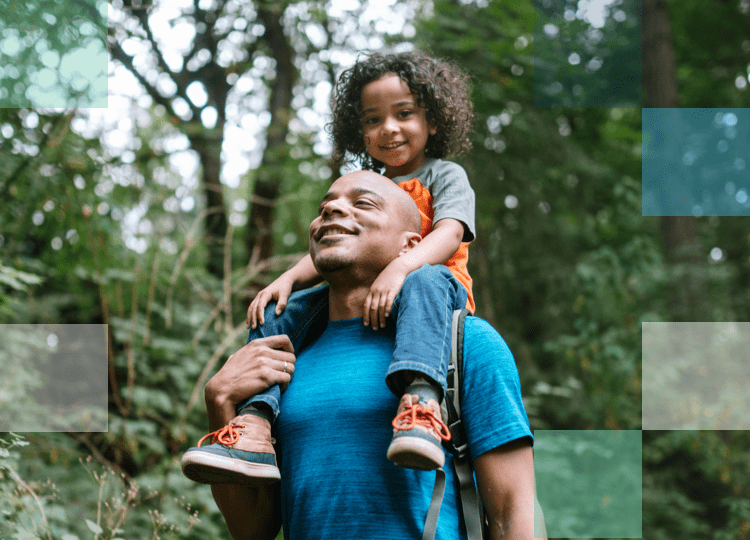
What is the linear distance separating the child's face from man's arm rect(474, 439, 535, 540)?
1171 millimetres

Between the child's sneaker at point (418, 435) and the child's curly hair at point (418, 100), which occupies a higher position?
the child's curly hair at point (418, 100)

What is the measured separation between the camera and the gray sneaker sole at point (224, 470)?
1.48 m

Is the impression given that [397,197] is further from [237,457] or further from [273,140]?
[273,140]

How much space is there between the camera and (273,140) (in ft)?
21.3

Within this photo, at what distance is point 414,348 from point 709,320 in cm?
687

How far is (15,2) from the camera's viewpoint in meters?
3.37

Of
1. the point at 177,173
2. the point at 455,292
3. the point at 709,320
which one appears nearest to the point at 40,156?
the point at 177,173

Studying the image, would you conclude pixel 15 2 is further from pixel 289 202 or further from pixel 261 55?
pixel 261 55
